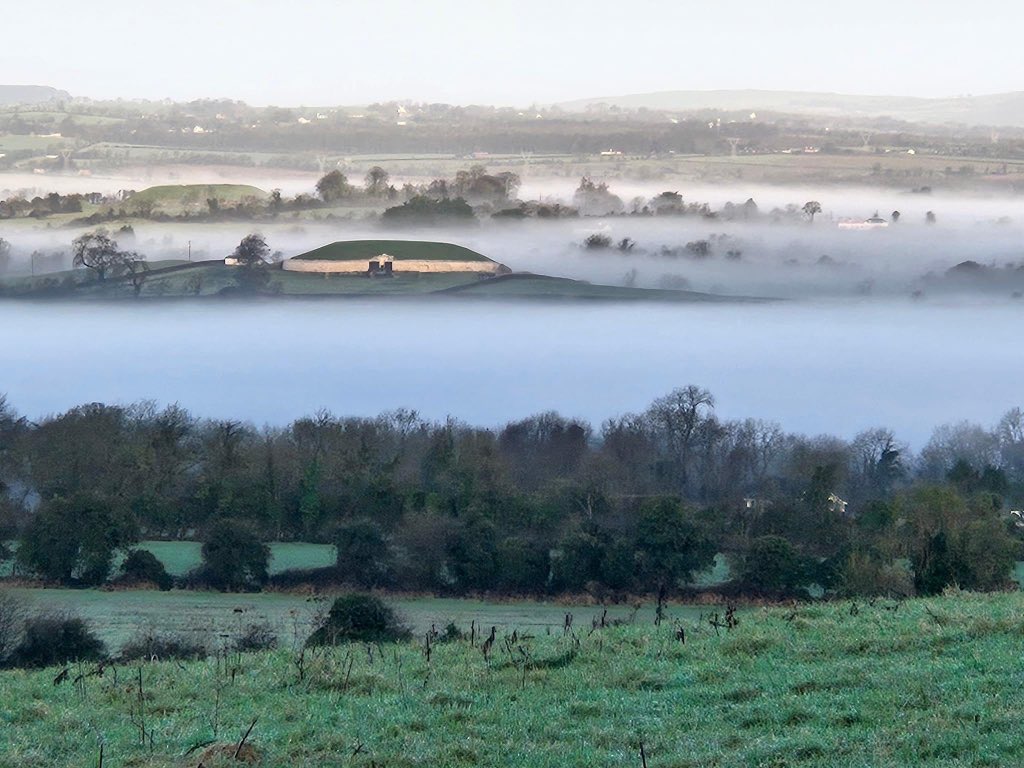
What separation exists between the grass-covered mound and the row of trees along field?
363 inches

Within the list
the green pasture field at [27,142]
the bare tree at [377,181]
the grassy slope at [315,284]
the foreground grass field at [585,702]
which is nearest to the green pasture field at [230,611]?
the foreground grass field at [585,702]

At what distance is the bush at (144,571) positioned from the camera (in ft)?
85.3

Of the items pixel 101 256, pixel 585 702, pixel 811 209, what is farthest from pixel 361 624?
pixel 811 209

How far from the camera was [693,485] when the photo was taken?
40656 mm

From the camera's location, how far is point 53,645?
15.1m

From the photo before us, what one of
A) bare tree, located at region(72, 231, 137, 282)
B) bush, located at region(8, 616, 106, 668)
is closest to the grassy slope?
bare tree, located at region(72, 231, 137, 282)

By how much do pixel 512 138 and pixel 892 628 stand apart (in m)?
53.7

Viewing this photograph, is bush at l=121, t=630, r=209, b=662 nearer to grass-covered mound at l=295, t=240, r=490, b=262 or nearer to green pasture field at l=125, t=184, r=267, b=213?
grass-covered mound at l=295, t=240, r=490, b=262

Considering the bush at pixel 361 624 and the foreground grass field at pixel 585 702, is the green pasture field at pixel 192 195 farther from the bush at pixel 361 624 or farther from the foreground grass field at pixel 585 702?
the foreground grass field at pixel 585 702

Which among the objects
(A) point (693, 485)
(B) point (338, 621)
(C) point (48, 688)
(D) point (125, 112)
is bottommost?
(A) point (693, 485)

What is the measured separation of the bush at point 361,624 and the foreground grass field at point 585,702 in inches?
97.2

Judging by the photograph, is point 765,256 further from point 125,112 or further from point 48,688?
point 48,688

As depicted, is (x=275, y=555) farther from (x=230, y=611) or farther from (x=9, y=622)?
(x=9, y=622)

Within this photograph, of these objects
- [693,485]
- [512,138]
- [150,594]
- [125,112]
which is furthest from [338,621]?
[125,112]
